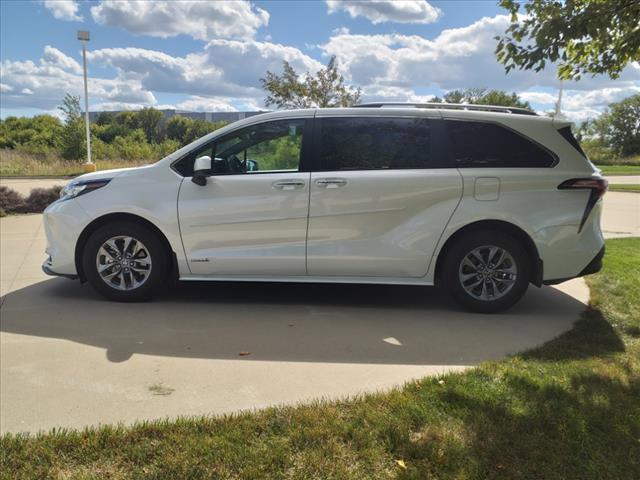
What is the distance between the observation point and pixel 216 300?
17.4ft

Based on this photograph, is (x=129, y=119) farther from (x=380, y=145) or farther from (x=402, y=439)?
(x=402, y=439)

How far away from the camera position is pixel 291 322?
15.3 ft

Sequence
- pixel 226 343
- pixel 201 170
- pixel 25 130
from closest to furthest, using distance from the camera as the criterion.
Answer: pixel 226 343 < pixel 201 170 < pixel 25 130

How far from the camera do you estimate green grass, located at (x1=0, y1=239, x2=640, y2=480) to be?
2445 millimetres

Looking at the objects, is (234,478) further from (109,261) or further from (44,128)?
(44,128)

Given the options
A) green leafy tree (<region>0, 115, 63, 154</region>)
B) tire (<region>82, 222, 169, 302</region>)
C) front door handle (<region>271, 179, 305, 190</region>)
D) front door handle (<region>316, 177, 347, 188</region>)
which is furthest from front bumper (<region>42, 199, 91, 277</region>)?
green leafy tree (<region>0, 115, 63, 154</region>)

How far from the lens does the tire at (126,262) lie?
16.4 ft

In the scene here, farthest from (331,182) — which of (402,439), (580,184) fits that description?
(402,439)

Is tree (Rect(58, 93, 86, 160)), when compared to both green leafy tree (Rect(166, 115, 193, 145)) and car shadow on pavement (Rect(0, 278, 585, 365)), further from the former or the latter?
green leafy tree (Rect(166, 115, 193, 145))

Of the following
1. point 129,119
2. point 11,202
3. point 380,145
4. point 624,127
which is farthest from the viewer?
point 129,119

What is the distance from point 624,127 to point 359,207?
220ft

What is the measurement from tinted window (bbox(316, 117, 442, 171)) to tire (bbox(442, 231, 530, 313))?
85 cm

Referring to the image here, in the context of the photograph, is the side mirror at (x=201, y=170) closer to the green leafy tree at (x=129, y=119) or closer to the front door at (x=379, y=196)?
the front door at (x=379, y=196)

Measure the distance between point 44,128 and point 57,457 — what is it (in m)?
71.8
